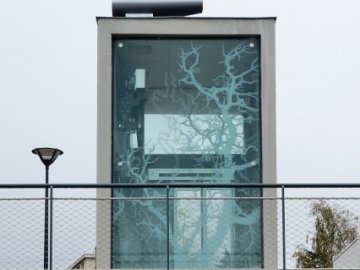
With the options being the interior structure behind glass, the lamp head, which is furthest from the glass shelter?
the lamp head

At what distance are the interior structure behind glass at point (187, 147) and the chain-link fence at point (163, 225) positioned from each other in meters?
0.01

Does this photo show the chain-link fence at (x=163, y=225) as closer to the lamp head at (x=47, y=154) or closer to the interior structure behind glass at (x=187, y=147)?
the interior structure behind glass at (x=187, y=147)

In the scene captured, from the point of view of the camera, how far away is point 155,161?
10.1 metres

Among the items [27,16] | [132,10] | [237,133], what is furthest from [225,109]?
[27,16]

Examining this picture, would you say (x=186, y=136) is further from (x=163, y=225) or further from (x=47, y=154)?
(x=47, y=154)

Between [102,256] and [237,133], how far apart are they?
7.48 ft

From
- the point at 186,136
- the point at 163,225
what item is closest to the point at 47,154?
the point at 186,136

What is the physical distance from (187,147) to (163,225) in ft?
3.62

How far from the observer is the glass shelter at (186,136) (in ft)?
31.4

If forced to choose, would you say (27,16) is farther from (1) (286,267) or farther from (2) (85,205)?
(1) (286,267)

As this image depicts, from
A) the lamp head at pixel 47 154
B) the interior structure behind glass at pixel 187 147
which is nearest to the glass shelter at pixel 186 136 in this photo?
the interior structure behind glass at pixel 187 147

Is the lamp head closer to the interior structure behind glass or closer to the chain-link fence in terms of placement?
the interior structure behind glass

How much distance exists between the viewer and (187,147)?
10172mm

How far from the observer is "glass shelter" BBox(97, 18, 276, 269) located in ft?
31.4
